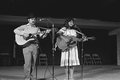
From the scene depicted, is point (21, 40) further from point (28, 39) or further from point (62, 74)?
point (62, 74)

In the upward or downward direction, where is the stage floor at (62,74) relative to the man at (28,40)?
downward

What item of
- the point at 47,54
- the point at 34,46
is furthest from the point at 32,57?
the point at 47,54

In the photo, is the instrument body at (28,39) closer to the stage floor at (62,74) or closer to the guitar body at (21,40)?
the guitar body at (21,40)

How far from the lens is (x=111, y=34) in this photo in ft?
39.8

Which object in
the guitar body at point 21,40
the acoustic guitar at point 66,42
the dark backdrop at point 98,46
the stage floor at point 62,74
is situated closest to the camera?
the guitar body at point 21,40

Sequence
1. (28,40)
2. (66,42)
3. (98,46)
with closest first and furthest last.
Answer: (28,40) < (66,42) < (98,46)

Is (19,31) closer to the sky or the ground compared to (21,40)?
closer to the sky

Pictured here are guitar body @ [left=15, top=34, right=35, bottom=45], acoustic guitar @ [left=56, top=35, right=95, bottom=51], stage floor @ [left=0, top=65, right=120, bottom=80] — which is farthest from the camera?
stage floor @ [left=0, top=65, right=120, bottom=80]

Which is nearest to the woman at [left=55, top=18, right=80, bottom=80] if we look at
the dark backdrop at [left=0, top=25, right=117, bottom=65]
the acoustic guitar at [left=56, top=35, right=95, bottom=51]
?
the acoustic guitar at [left=56, top=35, right=95, bottom=51]

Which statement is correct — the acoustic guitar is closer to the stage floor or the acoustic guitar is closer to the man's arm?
the stage floor

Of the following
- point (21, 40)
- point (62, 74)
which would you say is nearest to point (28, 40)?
point (21, 40)

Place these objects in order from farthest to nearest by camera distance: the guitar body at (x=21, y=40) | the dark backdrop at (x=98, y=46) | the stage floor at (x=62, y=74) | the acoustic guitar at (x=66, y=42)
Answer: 1. the dark backdrop at (x=98, y=46)
2. the stage floor at (x=62, y=74)
3. the acoustic guitar at (x=66, y=42)
4. the guitar body at (x=21, y=40)

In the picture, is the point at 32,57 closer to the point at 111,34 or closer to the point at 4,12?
the point at 4,12

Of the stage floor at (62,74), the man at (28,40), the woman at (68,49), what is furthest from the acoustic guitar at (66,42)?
the stage floor at (62,74)
